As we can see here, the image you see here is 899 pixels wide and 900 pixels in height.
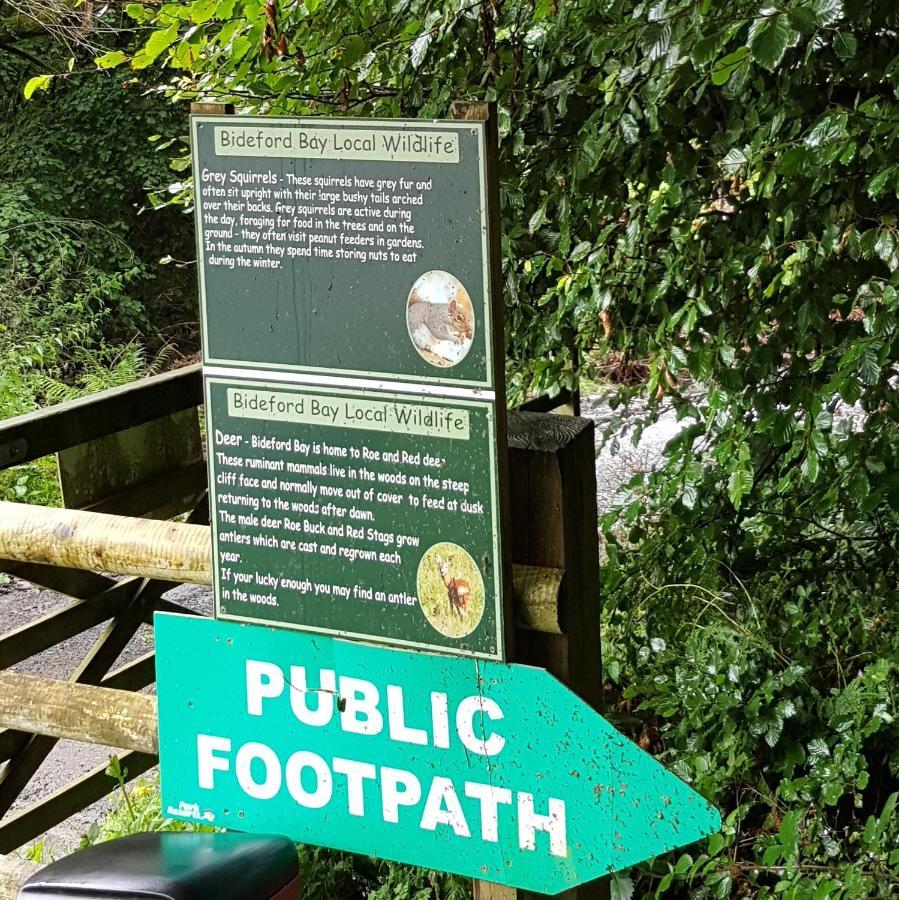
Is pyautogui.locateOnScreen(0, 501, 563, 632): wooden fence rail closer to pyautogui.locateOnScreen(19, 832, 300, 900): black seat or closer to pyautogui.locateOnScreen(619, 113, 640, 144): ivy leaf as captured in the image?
pyautogui.locateOnScreen(19, 832, 300, 900): black seat

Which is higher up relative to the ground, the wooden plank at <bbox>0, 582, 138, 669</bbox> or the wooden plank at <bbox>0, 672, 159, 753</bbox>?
the wooden plank at <bbox>0, 672, 159, 753</bbox>

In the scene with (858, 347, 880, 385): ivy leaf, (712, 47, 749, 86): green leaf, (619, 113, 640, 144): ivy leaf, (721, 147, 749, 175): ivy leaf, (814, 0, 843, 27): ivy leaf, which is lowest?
(858, 347, 880, 385): ivy leaf

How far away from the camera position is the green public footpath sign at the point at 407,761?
189 cm

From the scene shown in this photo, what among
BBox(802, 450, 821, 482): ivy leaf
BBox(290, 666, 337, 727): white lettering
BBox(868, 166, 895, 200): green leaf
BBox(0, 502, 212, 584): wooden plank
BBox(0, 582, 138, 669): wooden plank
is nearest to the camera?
BBox(290, 666, 337, 727): white lettering

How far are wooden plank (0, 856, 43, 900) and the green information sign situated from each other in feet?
2.17

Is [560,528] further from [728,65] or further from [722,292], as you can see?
[722,292]

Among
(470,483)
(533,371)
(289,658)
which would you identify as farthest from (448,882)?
(470,483)

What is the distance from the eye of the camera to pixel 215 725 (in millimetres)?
2176

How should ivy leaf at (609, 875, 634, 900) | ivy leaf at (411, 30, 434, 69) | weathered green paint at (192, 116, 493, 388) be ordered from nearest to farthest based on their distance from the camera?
weathered green paint at (192, 116, 493, 388) → ivy leaf at (411, 30, 434, 69) → ivy leaf at (609, 875, 634, 900)

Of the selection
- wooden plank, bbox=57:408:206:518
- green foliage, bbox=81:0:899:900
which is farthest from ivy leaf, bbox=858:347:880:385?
wooden plank, bbox=57:408:206:518

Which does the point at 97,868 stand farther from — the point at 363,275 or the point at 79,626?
the point at 79,626

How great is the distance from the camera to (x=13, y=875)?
Answer: 243 cm

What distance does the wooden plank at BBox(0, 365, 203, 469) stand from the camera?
10.5ft

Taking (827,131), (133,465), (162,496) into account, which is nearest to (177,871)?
(827,131)
